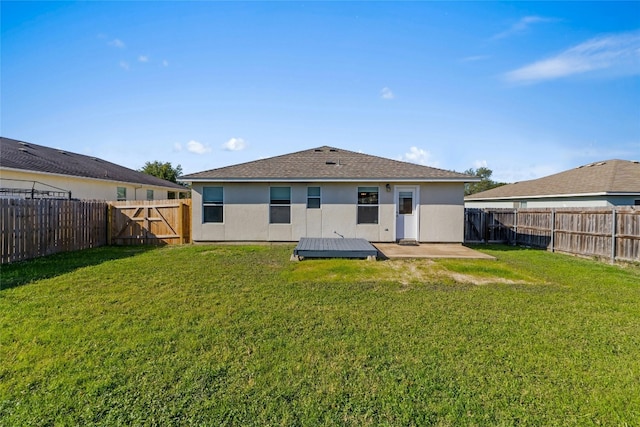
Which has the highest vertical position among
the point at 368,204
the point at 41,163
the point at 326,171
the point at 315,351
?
the point at 41,163

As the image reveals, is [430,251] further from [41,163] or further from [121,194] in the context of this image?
[121,194]

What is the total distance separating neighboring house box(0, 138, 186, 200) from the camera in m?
11.5

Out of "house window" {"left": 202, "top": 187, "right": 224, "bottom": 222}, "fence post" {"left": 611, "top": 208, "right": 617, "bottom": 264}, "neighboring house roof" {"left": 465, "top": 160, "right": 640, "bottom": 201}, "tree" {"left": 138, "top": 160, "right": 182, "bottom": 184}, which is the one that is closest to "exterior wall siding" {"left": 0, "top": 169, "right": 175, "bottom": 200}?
"house window" {"left": 202, "top": 187, "right": 224, "bottom": 222}

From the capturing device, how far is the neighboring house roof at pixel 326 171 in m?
11.2

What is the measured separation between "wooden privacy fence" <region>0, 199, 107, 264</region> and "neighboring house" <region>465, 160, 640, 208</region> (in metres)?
21.2

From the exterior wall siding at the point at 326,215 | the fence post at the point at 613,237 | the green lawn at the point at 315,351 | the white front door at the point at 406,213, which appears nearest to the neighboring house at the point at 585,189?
the fence post at the point at 613,237

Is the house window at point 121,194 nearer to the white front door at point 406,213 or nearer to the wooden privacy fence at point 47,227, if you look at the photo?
the wooden privacy fence at point 47,227

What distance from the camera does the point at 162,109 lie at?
14.4 metres

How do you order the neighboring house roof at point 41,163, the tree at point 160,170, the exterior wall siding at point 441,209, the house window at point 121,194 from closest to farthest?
the exterior wall siding at point 441,209
the neighboring house roof at point 41,163
the house window at point 121,194
the tree at point 160,170

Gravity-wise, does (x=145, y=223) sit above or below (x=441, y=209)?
below

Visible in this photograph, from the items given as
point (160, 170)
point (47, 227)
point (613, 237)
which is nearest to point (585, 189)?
point (613, 237)

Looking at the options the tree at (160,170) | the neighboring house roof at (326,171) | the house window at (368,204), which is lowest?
the house window at (368,204)

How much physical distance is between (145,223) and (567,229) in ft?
52.9

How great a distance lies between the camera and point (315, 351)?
340cm
